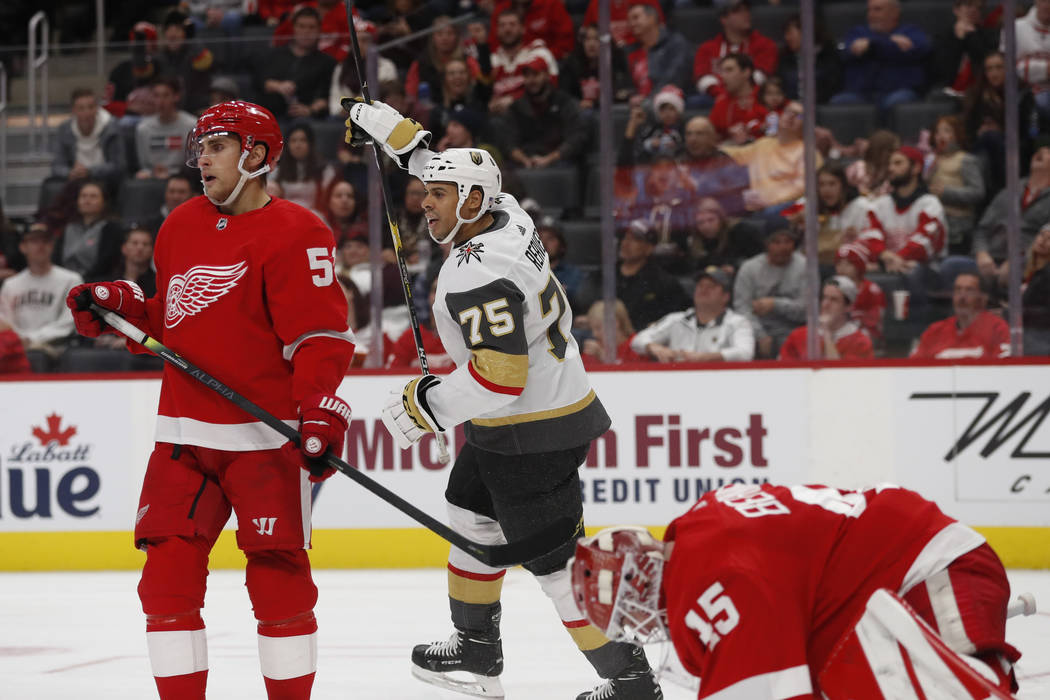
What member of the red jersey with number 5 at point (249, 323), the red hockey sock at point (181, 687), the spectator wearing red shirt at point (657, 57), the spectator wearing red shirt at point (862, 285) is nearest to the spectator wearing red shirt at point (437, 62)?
the spectator wearing red shirt at point (657, 57)

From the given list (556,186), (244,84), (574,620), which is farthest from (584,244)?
(574,620)

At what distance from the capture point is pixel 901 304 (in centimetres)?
531

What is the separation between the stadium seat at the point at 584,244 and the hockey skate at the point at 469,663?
2476mm

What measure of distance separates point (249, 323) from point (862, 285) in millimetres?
3228

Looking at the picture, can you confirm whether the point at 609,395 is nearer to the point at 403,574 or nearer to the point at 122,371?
the point at 403,574

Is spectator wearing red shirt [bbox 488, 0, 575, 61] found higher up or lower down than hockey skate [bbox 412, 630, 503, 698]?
higher up

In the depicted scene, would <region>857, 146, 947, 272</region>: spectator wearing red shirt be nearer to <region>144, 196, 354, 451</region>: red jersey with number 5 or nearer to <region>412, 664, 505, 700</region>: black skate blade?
<region>412, 664, 505, 700</region>: black skate blade

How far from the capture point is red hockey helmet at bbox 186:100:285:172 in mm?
2768

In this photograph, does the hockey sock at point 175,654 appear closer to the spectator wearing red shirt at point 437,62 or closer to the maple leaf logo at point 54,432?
the maple leaf logo at point 54,432

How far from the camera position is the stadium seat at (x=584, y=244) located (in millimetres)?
5480

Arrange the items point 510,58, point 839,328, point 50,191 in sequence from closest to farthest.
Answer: point 839,328 → point 50,191 → point 510,58

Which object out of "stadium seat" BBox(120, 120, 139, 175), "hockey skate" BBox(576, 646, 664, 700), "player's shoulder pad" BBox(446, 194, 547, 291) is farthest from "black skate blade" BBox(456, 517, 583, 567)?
"stadium seat" BBox(120, 120, 139, 175)

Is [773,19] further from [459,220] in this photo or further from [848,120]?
[459,220]

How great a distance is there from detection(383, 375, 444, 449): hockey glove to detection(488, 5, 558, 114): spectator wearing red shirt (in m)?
3.14
